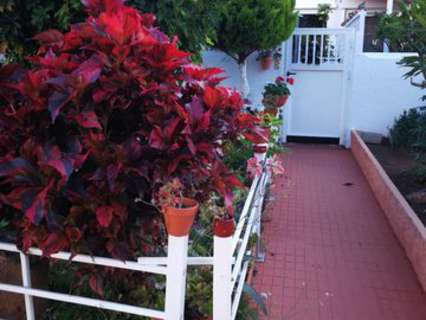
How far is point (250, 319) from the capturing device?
101 inches

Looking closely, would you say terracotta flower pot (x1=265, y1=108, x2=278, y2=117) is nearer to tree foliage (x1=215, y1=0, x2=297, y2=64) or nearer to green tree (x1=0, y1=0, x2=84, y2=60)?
tree foliage (x1=215, y1=0, x2=297, y2=64)

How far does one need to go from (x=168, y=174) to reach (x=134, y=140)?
0.58 ft

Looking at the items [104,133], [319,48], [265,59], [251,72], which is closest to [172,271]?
[104,133]

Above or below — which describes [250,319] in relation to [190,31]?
below

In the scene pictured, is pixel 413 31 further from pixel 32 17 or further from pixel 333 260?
pixel 32 17

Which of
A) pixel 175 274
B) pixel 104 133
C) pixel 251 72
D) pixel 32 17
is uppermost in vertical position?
pixel 32 17

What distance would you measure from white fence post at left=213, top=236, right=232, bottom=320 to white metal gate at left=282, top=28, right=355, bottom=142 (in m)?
6.94

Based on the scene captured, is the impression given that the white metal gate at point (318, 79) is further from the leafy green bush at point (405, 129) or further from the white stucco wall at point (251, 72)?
the leafy green bush at point (405, 129)

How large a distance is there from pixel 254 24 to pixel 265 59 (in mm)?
1630

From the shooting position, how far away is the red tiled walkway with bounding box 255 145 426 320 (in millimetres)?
3066

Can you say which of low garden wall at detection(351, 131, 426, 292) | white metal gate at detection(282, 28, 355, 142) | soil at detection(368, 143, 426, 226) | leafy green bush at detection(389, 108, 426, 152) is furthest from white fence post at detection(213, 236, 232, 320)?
white metal gate at detection(282, 28, 355, 142)

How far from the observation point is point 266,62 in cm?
812

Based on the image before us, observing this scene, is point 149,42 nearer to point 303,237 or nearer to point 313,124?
point 303,237

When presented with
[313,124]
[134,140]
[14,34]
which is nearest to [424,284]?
[134,140]
